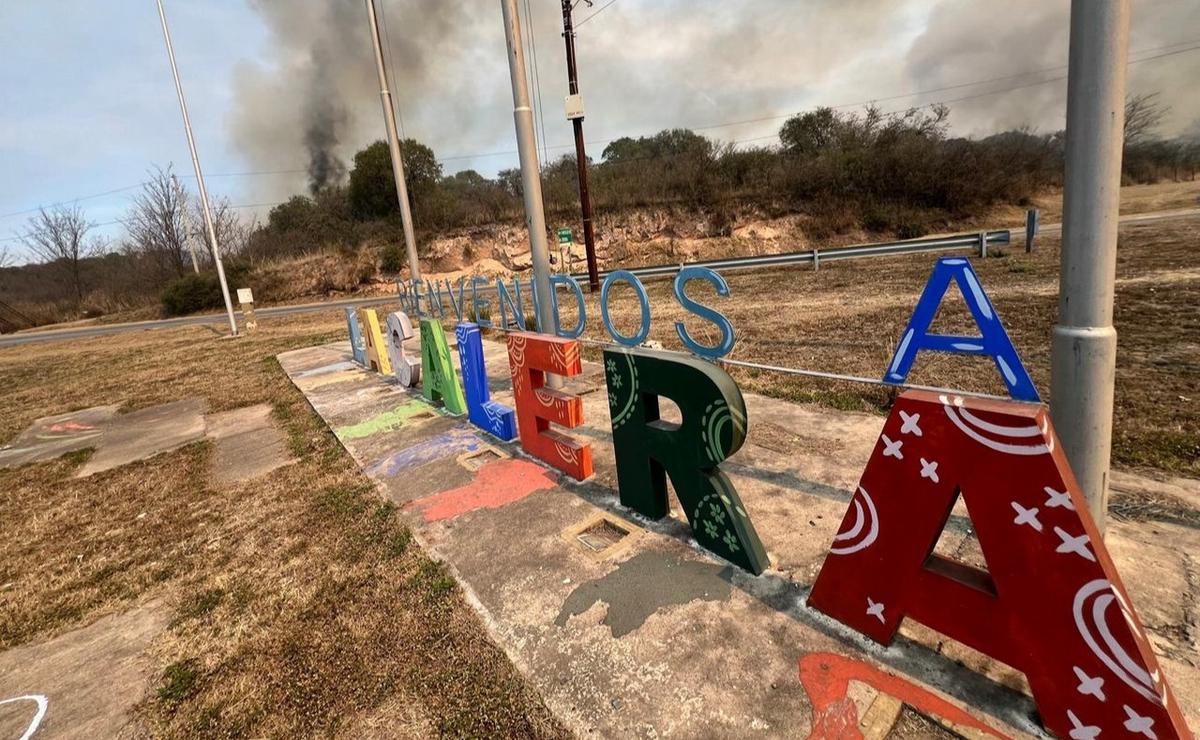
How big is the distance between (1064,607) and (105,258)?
67355 mm

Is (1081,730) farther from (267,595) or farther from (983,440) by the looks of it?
(267,595)

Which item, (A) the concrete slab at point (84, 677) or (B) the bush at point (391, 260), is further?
(B) the bush at point (391, 260)

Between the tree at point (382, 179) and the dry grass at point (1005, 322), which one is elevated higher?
the tree at point (382, 179)

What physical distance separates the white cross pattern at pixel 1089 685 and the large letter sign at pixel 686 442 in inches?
52.1

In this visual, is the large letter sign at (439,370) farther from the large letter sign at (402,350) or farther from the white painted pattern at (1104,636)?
the white painted pattern at (1104,636)

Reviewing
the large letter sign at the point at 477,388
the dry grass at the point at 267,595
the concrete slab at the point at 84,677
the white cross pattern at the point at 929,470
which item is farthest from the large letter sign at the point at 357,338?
the white cross pattern at the point at 929,470

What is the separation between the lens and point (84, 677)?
2.76 m

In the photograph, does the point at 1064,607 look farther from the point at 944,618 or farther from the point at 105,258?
the point at 105,258

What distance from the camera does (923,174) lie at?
3148cm

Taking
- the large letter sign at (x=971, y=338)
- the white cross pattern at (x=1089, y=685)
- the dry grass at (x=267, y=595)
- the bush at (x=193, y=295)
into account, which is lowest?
the dry grass at (x=267, y=595)

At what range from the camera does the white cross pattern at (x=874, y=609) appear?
232 centimetres

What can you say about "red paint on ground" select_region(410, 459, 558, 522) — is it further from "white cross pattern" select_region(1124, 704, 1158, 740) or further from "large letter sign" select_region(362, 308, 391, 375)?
"large letter sign" select_region(362, 308, 391, 375)

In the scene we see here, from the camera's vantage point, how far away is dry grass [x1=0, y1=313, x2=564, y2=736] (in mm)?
2305

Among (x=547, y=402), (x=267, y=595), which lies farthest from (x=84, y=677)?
(x=547, y=402)
